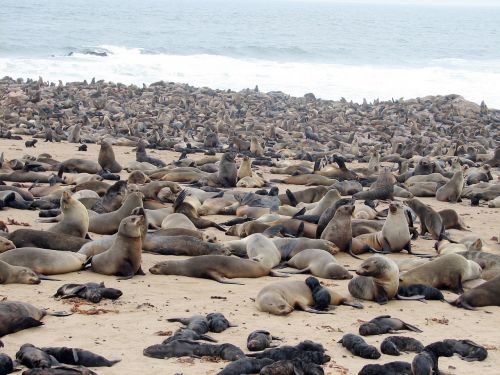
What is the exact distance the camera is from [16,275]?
6.93 m

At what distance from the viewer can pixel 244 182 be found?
13.3 m

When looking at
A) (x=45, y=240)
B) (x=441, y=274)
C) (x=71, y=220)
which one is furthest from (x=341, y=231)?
(x=45, y=240)

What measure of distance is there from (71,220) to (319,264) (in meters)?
2.60

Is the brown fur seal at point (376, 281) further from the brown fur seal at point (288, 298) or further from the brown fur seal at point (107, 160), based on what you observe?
the brown fur seal at point (107, 160)

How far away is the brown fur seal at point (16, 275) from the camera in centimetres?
686

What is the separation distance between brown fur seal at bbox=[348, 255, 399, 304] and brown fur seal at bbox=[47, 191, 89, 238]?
9.68 feet

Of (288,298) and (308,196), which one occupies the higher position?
(308,196)

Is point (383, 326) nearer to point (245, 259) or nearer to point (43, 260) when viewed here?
point (245, 259)

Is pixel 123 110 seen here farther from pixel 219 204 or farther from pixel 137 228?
pixel 137 228

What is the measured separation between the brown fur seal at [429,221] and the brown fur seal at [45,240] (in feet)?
13.9

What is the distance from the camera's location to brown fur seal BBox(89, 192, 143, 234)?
9.10 meters

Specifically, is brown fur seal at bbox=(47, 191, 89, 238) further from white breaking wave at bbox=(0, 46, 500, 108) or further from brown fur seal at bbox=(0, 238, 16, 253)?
white breaking wave at bbox=(0, 46, 500, 108)

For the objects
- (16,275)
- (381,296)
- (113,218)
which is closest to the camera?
(16,275)

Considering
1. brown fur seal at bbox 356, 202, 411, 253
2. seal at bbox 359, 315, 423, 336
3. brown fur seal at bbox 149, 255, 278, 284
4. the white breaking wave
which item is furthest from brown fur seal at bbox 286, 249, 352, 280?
the white breaking wave
